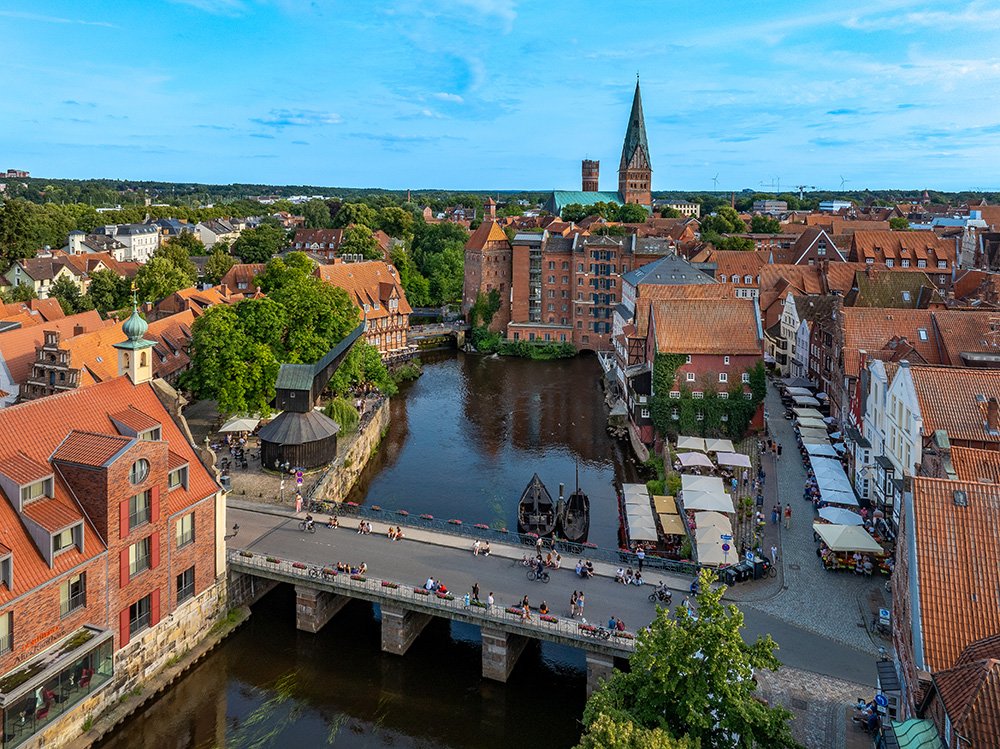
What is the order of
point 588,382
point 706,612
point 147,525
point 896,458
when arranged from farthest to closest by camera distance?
point 588,382 < point 896,458 < point 147,525 < point 706,612

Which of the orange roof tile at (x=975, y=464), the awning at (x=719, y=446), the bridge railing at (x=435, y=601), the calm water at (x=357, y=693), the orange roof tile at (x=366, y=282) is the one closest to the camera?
the calm water at (x=357, y=693)

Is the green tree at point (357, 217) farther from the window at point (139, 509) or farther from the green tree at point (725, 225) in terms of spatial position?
the window at point (139, 509)

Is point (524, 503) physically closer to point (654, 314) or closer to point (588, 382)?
point (654, 314)

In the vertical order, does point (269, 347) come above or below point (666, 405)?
above

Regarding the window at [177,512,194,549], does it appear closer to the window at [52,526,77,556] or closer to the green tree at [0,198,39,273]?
the window at [52,526,77,556]

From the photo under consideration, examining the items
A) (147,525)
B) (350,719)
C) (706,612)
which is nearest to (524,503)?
(350,719)

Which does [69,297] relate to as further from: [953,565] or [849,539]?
[953,565]

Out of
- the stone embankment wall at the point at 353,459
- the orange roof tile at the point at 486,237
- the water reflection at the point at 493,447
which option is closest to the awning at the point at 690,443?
the water reflection at the point at 493,447
